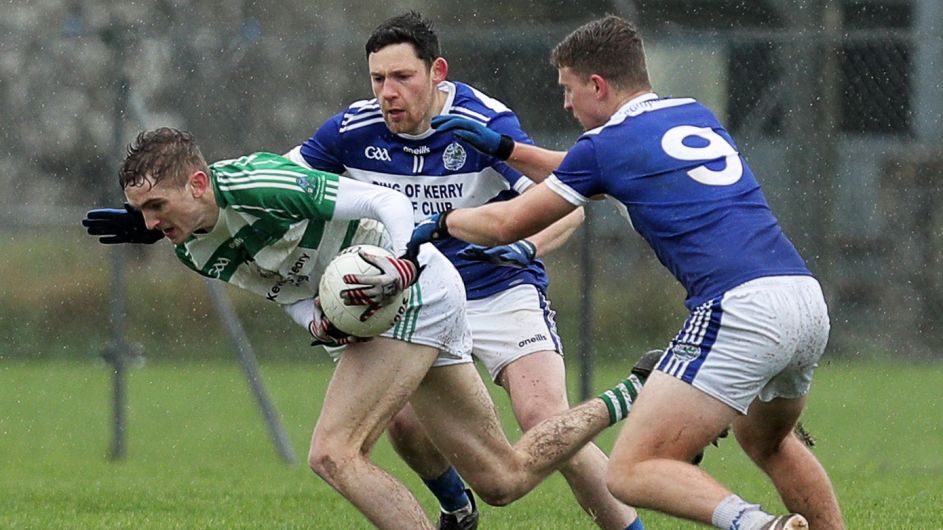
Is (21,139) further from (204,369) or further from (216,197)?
(216,197)

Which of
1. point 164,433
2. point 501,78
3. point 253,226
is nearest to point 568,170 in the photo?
point 253,226

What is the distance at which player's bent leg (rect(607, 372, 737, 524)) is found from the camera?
4414 millimetres

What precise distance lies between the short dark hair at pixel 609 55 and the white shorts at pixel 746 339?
81cm

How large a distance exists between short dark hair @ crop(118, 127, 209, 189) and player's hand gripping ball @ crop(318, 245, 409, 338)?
0.55m

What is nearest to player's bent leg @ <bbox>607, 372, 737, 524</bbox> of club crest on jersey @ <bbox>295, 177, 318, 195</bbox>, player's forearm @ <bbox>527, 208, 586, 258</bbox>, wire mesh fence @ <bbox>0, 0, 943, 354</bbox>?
club crest on jersey @ <bbox>295, 177, 318, 195</bbox>

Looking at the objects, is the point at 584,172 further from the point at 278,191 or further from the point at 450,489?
the point at 450,489

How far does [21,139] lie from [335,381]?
5.86 metres

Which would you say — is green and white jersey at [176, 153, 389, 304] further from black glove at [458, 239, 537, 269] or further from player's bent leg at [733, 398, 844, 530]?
player's bent leg at [733, 398, 844, 530]

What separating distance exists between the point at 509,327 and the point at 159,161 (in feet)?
5.88

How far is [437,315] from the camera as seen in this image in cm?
510

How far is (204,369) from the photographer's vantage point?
10.4 metres

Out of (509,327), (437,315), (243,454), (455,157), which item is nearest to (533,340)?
(509,327)

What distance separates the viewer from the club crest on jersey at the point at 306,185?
494cm

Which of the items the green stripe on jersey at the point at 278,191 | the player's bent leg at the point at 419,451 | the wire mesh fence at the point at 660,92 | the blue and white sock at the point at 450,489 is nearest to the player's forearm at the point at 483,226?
the green stripe on jersey at the point at 278,191
